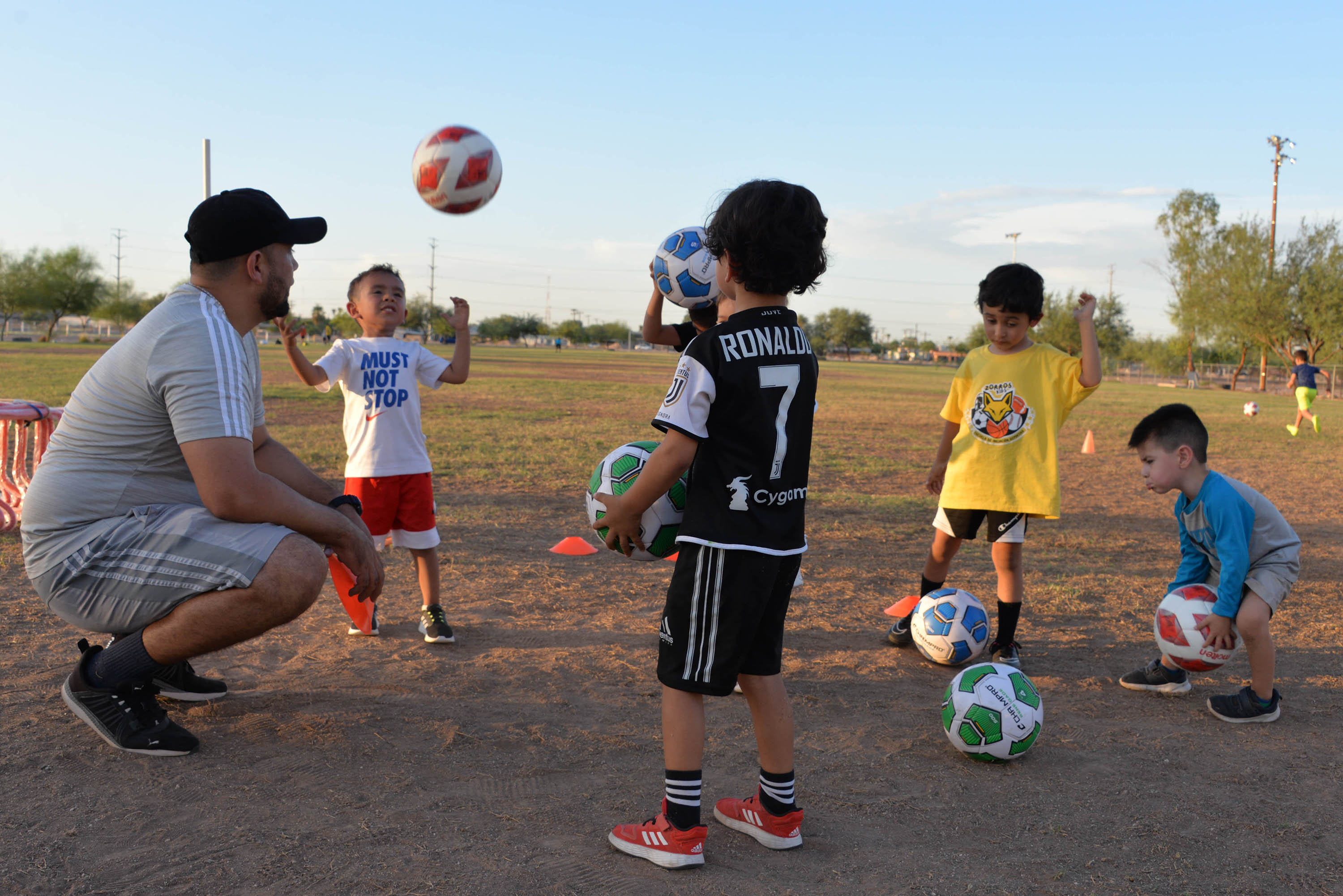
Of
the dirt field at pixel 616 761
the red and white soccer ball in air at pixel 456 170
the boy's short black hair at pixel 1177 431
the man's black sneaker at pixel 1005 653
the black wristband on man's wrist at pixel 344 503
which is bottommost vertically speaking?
the dirt field at pixel 616 761

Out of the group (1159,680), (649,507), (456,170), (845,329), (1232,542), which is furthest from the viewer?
(845,329)

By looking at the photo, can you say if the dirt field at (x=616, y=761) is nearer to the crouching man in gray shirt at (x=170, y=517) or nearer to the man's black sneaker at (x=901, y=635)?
the man's black sneaker at (x=901, y=635)

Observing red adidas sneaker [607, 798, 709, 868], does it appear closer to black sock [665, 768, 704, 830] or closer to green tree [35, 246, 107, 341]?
black sock [665, 768, 704, 830]

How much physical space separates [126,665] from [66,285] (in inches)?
3742

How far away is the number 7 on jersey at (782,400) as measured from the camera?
2.68 meters

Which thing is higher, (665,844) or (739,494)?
(739,494)

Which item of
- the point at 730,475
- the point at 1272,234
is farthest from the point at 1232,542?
the point at 1272,234

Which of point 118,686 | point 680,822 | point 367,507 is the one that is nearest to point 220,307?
point 118,686

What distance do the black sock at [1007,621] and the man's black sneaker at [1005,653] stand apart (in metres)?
0.02

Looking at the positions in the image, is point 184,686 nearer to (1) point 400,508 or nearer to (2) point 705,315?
(1) point 400,508

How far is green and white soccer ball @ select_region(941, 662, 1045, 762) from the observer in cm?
343

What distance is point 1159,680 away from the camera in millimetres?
4297

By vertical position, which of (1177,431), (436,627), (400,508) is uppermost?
(1177,431)

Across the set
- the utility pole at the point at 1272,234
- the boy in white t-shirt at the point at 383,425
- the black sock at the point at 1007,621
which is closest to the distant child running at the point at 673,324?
the boy in white t-shirt at the point at 383,425
